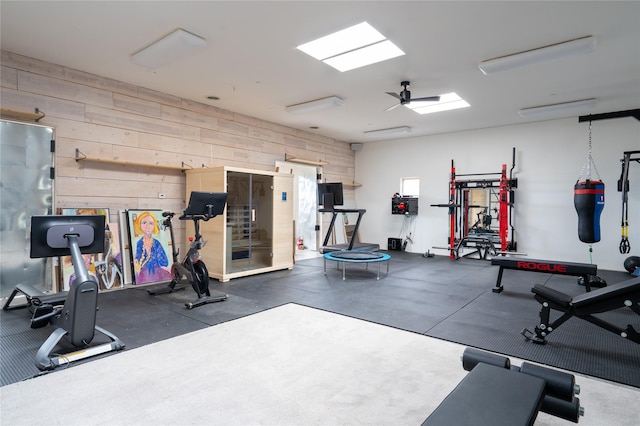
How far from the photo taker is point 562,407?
1508 mm

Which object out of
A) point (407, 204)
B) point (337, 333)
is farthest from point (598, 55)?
point (407, 204)

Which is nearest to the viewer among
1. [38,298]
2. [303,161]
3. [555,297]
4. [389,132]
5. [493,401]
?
[493,401]

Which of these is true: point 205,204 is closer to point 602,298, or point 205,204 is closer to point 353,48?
point 353,48

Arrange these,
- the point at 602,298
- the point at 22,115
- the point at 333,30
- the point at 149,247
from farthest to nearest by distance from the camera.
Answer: the point at 149,247 < the point at 22,115 < the point at 333,30 < the point at 602,298

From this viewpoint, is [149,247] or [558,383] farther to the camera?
[149,247]

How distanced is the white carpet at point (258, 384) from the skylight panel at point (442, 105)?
4.21 metres

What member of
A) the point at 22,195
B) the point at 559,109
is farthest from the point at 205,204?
the point at 559,109

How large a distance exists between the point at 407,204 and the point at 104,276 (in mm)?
6615

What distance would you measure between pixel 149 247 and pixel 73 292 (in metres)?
2.66

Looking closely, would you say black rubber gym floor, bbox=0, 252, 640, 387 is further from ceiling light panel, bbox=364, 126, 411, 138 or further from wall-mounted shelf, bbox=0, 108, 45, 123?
ceiling light panel, bbox=364, 126, 411, 138

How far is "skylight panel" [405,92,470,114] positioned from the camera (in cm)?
590

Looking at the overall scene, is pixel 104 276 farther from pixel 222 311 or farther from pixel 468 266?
pixel 468 266

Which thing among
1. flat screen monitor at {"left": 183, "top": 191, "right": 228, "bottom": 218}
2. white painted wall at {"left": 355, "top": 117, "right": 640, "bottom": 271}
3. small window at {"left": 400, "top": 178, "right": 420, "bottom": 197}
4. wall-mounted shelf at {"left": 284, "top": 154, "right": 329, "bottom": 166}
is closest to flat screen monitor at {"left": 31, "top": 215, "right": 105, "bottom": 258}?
flat screen monitor at {"left": 183, "top": 191, "right": 228, "bottom": 218}

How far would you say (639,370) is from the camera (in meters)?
2.61
